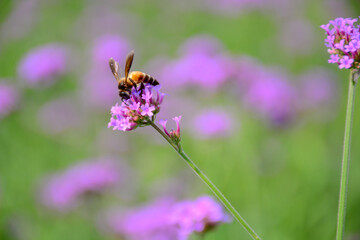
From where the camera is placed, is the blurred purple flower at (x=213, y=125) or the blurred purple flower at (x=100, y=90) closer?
the blurred purple flower at (x=213, y=125)

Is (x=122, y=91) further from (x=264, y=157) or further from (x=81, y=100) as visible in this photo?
(x=81, y=100)

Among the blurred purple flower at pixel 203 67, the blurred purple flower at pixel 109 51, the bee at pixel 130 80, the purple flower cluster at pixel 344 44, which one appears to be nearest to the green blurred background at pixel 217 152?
the blurred purple flower at pixel 203 67

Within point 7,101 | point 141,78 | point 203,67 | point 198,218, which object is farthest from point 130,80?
point 7,101

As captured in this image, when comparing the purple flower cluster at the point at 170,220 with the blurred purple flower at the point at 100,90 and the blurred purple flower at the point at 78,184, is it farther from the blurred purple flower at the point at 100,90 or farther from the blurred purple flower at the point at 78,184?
the blurred purple flower at the point at 100,90

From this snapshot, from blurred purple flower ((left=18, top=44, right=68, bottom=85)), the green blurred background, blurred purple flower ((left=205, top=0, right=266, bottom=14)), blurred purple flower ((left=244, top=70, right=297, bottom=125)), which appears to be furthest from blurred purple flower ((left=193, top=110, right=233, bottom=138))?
blurred purple flower ((left=205, top=0, right=266, bottom=14))

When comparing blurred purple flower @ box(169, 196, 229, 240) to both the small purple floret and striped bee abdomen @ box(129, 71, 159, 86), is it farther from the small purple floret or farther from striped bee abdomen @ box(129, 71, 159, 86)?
the small purple floret

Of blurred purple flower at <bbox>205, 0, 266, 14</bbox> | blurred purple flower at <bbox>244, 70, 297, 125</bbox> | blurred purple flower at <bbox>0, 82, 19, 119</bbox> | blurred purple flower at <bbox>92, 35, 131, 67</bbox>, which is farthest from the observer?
blurred purple flower at <bbox>205, 0, 266, 14</bbox>
